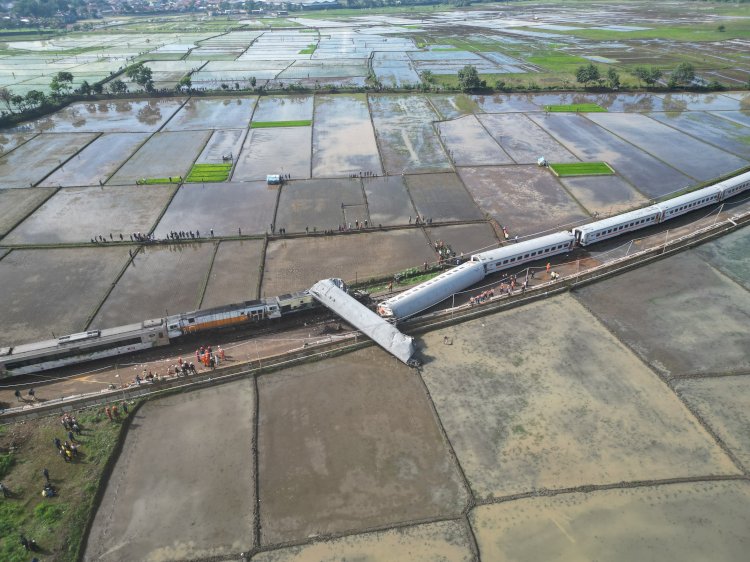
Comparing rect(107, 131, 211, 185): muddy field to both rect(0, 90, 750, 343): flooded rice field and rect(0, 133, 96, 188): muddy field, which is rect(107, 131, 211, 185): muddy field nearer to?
rect(0, 90, 750, 343): flooded rice field

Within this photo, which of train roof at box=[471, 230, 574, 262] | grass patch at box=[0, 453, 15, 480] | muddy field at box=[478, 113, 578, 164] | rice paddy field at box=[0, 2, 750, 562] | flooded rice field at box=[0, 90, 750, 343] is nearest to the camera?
rice paddy field at box=[0, 2, 750, 562]

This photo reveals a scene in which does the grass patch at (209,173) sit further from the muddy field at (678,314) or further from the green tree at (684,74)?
the green tree at (684,74)

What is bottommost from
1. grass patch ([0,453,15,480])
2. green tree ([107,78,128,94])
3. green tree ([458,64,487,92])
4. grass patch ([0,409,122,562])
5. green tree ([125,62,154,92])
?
grass patch ([0,409,122,562])

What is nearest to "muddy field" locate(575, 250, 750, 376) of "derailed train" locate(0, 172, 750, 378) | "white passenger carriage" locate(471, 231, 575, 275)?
"white passenger carriage" locate(471, 231, 575, 275)

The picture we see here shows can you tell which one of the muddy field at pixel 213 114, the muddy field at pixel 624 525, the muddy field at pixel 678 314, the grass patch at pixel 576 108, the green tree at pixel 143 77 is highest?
the green tree at pixel 143 77

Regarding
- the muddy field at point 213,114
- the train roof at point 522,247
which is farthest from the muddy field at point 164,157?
the train roof at point 522,247

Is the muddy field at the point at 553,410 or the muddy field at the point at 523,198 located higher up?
the muddy field at the point at 523,198

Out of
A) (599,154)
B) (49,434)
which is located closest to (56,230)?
(49,434)
